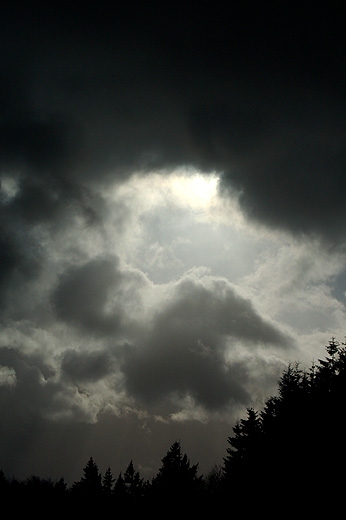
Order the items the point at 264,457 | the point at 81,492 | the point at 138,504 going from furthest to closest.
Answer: the point at 81,492 → the point at 138,504 → the point at 264,457

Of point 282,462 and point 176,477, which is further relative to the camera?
point 176,477

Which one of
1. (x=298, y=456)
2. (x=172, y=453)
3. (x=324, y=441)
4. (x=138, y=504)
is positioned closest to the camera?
(x=324, y=441)

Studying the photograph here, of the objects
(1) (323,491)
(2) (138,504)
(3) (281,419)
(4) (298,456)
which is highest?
(3) (281,419)

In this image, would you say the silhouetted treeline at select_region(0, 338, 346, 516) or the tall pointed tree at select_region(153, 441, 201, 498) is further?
the tall pointed tree at select_region(153, 441, 201, 498)

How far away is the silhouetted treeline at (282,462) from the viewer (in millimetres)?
20828

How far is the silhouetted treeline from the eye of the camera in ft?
68.3

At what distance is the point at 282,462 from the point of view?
971 inches

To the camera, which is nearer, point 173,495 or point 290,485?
point 290,485

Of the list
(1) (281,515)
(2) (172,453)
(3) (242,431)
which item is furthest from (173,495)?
(1) (281,515)

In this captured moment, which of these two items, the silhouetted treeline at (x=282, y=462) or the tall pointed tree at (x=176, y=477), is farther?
the tall pointed tree at (x=176, y=477)

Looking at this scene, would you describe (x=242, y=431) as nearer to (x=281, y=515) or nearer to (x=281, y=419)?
(x=281, y=419)

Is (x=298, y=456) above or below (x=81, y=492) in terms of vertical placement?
above

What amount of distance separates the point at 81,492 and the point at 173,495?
23927 mm

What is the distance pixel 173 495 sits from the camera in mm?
37750
